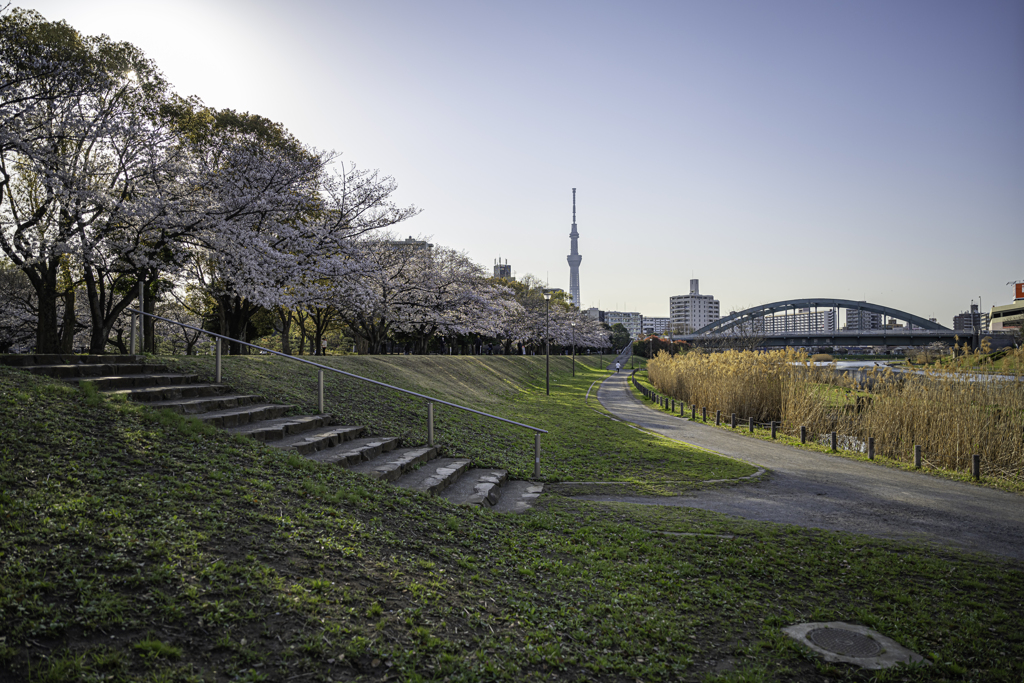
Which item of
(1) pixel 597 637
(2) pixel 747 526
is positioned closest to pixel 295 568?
(1) pixel 597 637

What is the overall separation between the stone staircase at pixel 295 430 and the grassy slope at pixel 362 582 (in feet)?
2.97

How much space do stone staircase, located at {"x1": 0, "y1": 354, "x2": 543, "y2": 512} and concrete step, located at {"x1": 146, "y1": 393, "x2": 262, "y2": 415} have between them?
0.04ft

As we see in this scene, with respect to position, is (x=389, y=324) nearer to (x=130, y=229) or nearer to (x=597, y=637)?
(x=130, y=229)

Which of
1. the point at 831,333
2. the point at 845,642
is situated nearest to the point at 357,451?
the point at 845,642

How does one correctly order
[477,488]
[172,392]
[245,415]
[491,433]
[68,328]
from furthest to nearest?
[68,328] → [491,433] → [172,392] → [245,415] → [477,488]

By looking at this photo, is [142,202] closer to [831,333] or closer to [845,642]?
[845,642]

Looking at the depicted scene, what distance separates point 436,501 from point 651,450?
7.83 metres

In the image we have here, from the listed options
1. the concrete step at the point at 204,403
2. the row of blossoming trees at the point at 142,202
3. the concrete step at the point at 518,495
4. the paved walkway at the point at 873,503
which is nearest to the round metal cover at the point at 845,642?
the paved walkway at the point at 873,503

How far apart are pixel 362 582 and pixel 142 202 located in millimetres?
15004

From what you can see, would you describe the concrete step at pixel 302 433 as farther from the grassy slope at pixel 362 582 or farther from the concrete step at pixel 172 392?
the concrete step at pixel 172 392

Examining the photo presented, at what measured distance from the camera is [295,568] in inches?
164

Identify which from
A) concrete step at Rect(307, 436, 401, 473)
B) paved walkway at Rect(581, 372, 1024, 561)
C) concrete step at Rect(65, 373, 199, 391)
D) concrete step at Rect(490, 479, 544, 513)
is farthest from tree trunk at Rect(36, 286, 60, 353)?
paved walkway at Rect(581, 372, 1024, 561)

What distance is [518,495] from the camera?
8484 mm

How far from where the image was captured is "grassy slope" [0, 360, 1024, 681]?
10.7 ft
